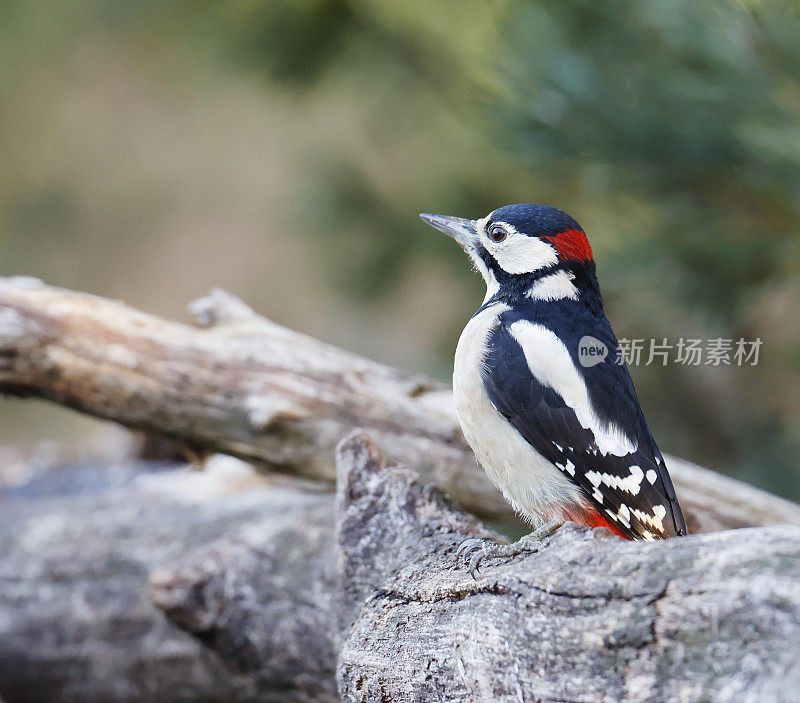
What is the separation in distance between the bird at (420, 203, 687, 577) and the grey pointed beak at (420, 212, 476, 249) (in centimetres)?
9

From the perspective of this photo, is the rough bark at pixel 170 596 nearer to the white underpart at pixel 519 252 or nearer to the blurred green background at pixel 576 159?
the white underpart at pixel 519 252

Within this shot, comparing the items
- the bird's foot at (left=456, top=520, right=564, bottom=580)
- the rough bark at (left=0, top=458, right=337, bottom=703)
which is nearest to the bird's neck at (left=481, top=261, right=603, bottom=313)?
the bird's foot at (left=456, top=520, right=564, bottom=580)

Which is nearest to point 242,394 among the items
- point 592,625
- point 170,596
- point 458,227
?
point 170,596

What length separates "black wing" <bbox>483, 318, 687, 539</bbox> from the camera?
4.50 feet

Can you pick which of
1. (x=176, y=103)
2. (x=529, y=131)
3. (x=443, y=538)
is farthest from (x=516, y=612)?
(x=176, y=103)

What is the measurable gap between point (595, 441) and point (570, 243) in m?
0.37

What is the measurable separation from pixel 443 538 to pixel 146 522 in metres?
1.06

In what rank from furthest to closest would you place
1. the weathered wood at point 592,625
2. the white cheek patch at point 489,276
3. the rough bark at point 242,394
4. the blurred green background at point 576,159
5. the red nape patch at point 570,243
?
the blurred green background at point 576,159 < the rough bark at point 242,394 < the white cheek patch at point 489,276 < the red nape patch at point 570,243 < the weathered wood at point 592,625

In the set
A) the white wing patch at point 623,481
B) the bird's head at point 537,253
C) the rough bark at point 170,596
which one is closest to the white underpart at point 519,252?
the bird's head at point 537,253

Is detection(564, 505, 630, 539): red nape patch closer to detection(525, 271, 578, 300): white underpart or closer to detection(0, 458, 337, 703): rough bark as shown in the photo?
detection(525, 271, 578, 300): white underpart

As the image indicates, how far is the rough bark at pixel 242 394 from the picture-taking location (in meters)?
1.87

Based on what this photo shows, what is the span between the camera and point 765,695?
29.1 inches

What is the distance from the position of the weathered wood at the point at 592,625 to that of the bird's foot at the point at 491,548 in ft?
0.07

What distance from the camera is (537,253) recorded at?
1576mm
